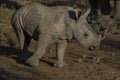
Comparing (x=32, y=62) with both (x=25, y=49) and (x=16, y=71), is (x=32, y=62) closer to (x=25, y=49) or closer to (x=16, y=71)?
(x=16, y=71)

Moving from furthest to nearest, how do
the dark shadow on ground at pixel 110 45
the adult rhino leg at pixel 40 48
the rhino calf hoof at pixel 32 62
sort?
the dark shadow on ground at pixel 110 45, the rhino calf hoof at pixel 32 62, the adult rhino leg at pixel 40 48

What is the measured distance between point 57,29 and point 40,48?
0.49m

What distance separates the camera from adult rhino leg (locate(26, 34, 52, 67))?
368 inches

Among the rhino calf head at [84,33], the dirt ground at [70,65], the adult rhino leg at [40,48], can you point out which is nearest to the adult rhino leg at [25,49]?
the dirt ground at [70,65]

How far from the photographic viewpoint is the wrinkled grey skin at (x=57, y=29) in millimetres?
9352

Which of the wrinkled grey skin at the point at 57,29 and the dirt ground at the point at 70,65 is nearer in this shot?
the dirt ground at the point at 70,65

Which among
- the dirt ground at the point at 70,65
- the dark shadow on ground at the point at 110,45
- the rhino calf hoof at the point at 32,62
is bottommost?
the dark shadow on ground at the point at 110,45

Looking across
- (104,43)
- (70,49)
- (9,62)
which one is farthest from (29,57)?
(104,43)

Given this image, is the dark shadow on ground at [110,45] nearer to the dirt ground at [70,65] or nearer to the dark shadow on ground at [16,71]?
the dirt ground at [70,65]

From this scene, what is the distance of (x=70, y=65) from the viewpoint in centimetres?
991

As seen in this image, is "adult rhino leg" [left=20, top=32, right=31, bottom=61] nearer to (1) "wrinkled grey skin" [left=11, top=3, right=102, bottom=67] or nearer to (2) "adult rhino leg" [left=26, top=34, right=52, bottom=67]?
(1) "wrinkled grey skin" [left=11, top=3, right=102, bottom=67]

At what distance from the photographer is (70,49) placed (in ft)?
38.0

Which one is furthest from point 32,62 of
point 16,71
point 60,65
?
point 60,65

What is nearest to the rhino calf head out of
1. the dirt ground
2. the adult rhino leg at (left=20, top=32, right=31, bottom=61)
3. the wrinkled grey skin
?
the wrinkled grey skin
